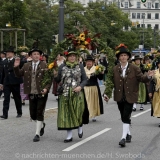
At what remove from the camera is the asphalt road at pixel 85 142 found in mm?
8984

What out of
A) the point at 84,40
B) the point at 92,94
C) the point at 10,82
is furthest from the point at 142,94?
the point at 84,40


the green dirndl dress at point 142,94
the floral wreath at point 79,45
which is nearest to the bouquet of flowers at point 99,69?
the floral wreath at point 79,45

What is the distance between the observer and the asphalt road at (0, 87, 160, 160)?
8984 mm

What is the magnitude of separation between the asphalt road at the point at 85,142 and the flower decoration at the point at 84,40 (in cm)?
188

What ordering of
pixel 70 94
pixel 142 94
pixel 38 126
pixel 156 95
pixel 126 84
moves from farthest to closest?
pixel 142 94 < pixel 156 95 < pixel 38 126 < pixel 70 94 < pixel 126 84

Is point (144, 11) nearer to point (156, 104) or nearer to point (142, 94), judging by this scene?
point (142, 94)

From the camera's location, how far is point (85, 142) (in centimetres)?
1030

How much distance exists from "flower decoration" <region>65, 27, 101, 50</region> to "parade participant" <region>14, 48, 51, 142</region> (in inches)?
27.7

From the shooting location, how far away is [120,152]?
9.23m

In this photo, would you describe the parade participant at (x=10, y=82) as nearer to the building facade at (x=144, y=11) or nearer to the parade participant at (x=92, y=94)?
the parade participant at (x=92, y=94)

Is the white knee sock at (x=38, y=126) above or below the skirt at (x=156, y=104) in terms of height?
below

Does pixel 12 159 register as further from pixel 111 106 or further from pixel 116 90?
pixel 111 106

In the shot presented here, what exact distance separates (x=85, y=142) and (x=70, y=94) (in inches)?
38.4

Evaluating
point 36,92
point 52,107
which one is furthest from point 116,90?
point 52,107
